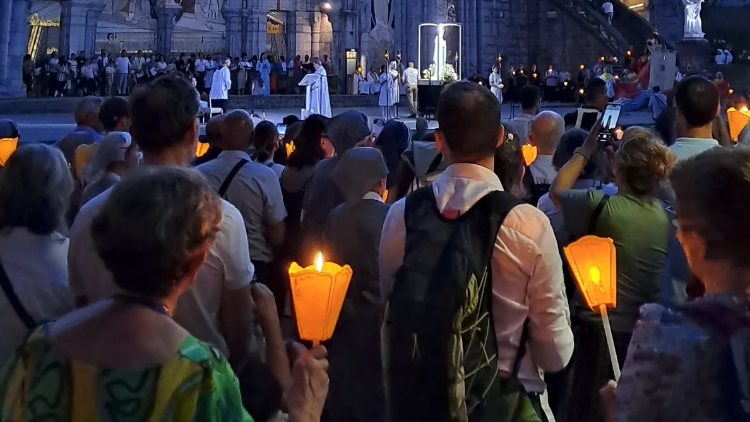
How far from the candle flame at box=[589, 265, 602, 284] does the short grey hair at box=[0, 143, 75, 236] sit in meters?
1.78

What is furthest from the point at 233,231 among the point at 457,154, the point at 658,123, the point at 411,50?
the point at 411,50

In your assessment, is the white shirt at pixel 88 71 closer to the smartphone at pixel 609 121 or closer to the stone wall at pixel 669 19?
the stone wall at pixel 669 19

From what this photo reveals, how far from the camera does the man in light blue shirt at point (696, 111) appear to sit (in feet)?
13.9

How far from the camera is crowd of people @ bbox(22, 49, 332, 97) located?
935 inches

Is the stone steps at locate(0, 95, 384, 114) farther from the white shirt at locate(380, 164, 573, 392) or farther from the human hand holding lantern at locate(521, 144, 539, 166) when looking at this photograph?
the white shirt at locate(380, 164, 573, 392)

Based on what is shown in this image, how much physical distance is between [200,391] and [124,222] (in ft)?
1.31

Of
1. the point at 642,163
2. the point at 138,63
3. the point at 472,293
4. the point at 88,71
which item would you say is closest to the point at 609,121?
the point at 642,163

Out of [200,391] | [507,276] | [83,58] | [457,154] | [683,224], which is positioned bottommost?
[200,391]

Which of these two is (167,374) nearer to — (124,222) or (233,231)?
(124,222)

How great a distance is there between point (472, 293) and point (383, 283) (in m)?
0.42

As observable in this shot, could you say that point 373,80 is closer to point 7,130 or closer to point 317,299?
point 7,130

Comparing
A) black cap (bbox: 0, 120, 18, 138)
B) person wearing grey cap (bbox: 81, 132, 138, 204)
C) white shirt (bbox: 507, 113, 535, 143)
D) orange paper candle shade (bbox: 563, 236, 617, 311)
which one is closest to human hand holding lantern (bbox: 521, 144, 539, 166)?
white shirt (bbox: 507, 113, 535, 143)

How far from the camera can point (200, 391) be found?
5.72 ft

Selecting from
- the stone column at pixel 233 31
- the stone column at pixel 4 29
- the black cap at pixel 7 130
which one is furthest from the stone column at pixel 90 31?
the black cap at pixel 7 130
